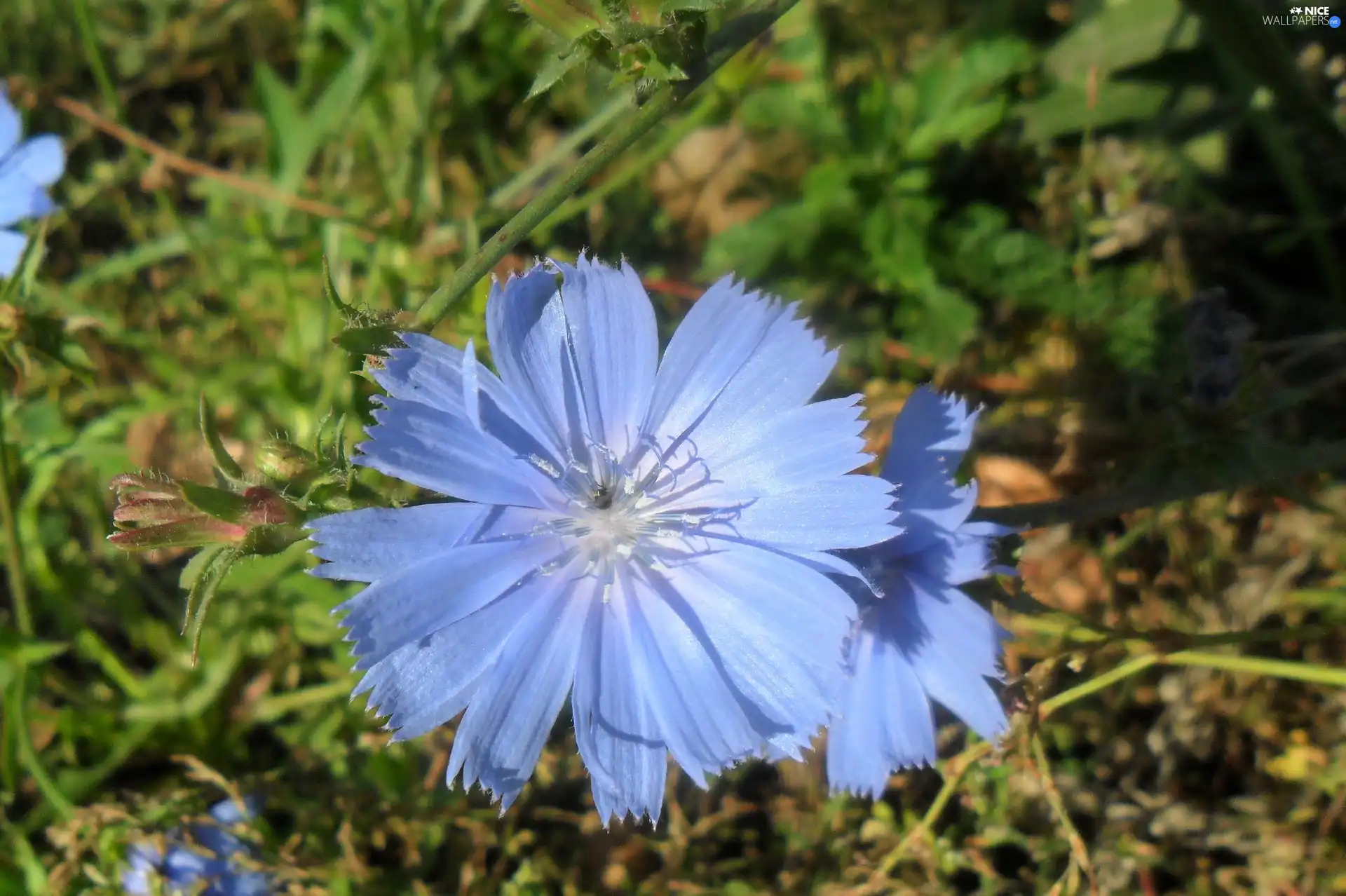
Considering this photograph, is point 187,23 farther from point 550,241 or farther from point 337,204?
point 550,241

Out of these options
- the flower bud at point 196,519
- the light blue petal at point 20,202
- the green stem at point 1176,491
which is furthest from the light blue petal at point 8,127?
the green stem at point 1176,491

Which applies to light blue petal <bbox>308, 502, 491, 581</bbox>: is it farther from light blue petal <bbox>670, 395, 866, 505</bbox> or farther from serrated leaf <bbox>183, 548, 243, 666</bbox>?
light blue petal <bbox>670, 395, 866, 505</bbox>

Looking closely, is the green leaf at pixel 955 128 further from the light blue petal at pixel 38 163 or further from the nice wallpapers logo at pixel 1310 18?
the light blue petal at pixel 38 163

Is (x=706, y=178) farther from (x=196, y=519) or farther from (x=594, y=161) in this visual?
(x=196, y=519)

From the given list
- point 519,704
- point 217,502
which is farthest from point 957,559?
point 217,502

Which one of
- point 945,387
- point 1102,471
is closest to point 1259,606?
point 1102,471

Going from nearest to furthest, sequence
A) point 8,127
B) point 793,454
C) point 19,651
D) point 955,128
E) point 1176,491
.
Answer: point 793,454
point 1176,491
point 19,651
point 8,127
point 955,128
